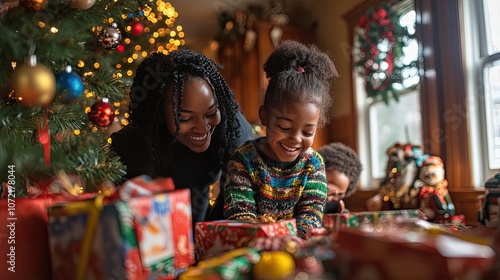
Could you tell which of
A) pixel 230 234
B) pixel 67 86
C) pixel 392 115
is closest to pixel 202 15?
pixel 392 115

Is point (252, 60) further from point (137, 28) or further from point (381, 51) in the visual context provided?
point (137, 28)

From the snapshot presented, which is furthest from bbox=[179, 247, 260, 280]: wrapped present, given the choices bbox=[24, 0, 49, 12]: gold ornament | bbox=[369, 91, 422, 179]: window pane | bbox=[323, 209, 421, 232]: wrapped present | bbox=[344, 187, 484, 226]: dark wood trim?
bbox=[369, 91, 422, 179]: window pane

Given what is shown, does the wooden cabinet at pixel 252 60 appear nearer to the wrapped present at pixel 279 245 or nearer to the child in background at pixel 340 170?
the child in background at pixel 340 170

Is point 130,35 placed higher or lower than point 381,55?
lower

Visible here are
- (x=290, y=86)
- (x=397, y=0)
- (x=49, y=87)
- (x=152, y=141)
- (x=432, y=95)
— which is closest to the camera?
(x=49, y=87)

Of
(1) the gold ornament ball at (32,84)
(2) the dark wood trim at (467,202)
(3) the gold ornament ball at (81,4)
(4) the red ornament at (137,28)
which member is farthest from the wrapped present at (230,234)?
(2) the dark wood trim at (467,202)

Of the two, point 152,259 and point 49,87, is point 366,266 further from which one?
point 49,87

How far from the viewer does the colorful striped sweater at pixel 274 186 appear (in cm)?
107

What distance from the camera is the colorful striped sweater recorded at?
107 cm

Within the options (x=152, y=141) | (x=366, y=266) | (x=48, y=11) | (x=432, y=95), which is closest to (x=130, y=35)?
(x=152, y=141)

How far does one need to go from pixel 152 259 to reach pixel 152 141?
2.20 ft

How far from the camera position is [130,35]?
1755 mm

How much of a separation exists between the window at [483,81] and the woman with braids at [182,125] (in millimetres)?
1634

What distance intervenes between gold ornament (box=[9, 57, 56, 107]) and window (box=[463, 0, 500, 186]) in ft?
7.49
